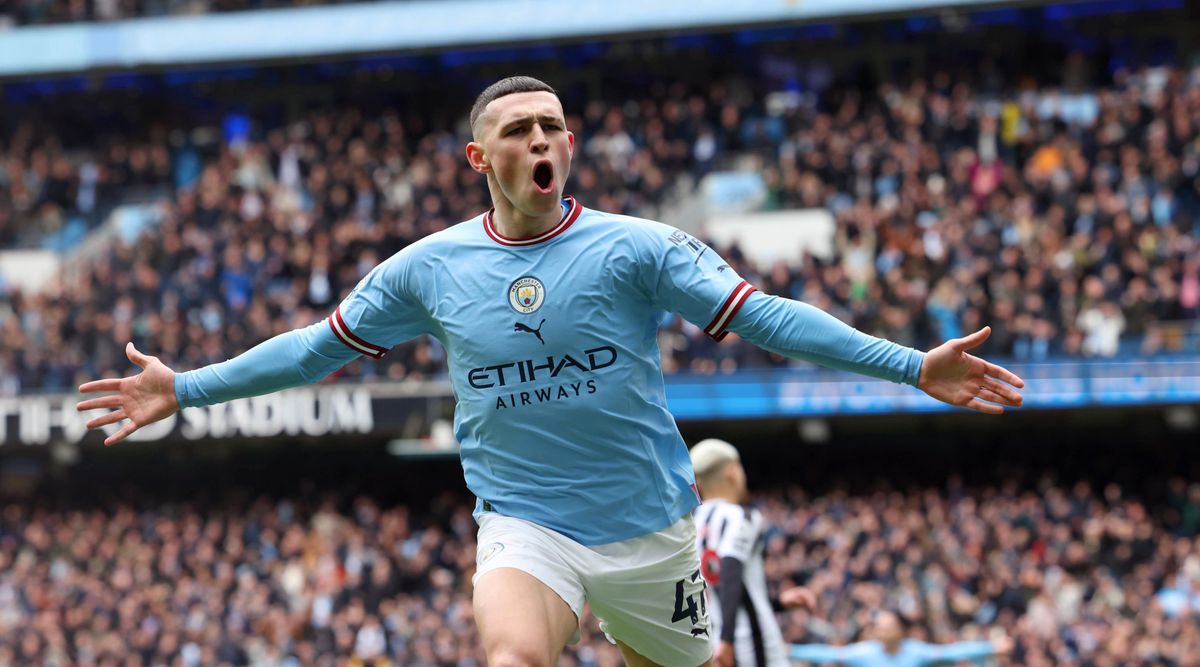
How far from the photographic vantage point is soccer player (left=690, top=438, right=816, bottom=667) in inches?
302

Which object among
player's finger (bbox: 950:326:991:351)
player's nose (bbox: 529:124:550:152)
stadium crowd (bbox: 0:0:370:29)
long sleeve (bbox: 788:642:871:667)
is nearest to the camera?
player's finger (bbox: 950:326:991:351)

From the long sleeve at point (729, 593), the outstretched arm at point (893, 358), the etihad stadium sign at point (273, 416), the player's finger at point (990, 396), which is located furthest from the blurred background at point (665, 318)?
the outstretched arm at point (893, 358)

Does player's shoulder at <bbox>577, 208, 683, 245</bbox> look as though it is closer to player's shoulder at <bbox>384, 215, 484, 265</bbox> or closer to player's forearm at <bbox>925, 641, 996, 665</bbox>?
player's shoulder at <bbox>384, 215, 484, 265</bbox>

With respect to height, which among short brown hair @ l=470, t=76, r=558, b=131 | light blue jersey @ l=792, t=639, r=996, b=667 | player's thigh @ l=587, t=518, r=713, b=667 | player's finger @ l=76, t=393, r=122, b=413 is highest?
short brown hair @ l=470, t=76, r=558, b=131

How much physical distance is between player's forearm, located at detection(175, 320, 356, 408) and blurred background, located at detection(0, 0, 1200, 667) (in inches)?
411

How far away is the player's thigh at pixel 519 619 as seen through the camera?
4742mm

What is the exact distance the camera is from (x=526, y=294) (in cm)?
514

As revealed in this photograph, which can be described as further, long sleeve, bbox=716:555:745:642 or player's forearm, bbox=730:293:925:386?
long sleeve, bbox=716:555:745:642

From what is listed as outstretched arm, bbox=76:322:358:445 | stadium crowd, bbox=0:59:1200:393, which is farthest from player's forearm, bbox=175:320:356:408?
stadium crowd, bbox=0:59:1200:393

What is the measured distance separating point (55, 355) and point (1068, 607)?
14.3 meters

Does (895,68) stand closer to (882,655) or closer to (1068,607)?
(1068,607)

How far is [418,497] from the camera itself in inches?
888

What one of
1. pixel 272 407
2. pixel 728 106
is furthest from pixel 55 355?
pixel 728 106

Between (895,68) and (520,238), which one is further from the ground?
(895,68)
